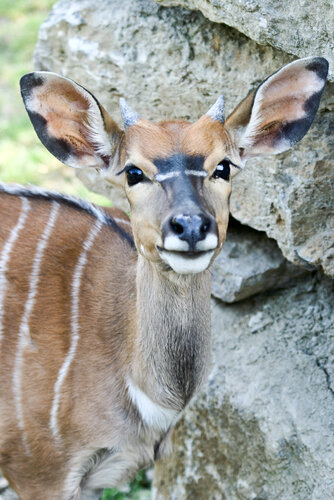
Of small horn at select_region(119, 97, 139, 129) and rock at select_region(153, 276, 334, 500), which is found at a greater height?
small horn at select_region(119, 97, 139, 129)

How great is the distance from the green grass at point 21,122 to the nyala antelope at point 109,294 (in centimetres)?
208

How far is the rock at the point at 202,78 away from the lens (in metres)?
3.01

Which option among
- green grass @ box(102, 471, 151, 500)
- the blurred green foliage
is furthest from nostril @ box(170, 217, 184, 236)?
the blurred green foliage

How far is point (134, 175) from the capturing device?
2.63 meters

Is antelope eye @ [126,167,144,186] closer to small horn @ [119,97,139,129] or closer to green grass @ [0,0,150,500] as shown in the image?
small horn @ [119,97,139,129]

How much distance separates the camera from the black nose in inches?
91.1

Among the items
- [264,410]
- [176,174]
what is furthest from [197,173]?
[264,410]

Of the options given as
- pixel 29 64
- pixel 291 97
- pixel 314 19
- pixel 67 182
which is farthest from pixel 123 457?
pixel 29 64

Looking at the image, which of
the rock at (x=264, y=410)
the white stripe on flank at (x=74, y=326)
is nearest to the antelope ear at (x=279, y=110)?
the white stripe on flank at (x=74, y=326)

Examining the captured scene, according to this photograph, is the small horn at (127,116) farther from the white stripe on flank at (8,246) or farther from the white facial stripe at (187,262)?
the white stripe on flank at (8,246)

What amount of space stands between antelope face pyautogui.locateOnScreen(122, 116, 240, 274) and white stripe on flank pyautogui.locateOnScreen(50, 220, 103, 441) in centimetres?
52

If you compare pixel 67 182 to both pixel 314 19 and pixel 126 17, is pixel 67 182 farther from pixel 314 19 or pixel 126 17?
pixel 314 19

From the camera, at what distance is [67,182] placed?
5559 mm

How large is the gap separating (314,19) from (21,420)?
1.69 meters
